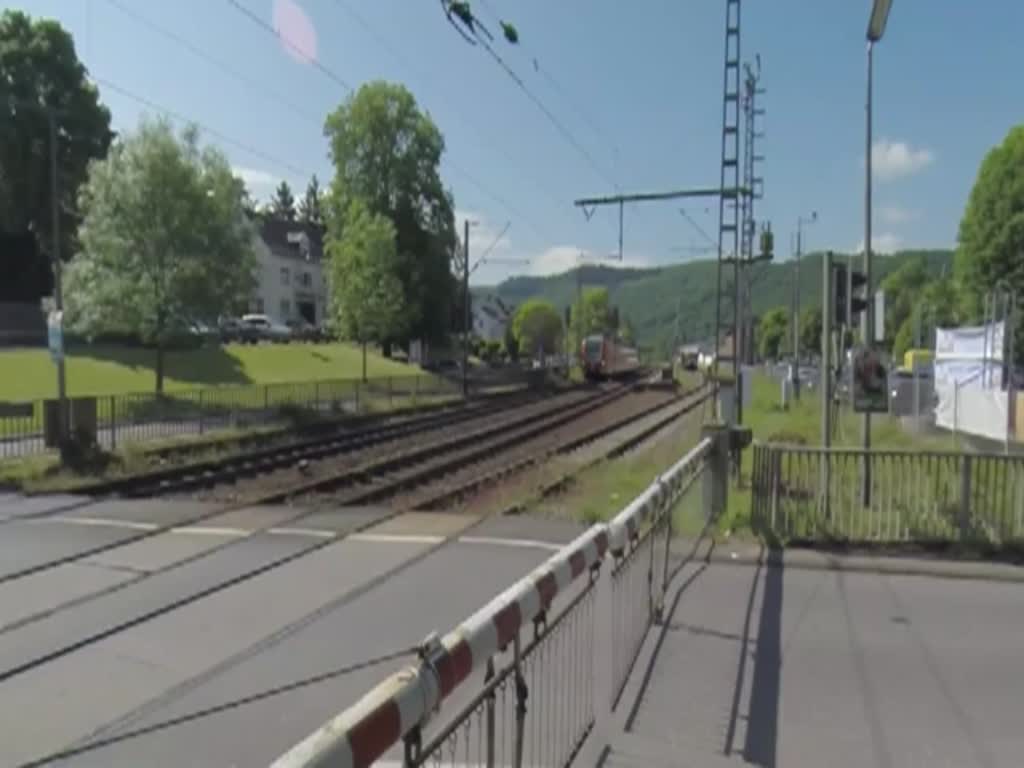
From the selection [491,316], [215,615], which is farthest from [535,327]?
[215,615]

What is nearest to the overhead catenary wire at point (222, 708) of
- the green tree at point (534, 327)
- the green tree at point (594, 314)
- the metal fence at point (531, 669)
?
the metal fence at point (531, 669)

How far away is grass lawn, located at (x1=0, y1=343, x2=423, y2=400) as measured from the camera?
32031 millimetres

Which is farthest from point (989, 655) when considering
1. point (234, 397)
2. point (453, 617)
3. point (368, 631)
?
point (234, 397)

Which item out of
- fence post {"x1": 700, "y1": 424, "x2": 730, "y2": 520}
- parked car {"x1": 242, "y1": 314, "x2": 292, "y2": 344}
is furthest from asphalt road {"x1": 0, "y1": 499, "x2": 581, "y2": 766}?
parked car {"x1": 242, "y1": 314, "x2": 292, "y2": 344}

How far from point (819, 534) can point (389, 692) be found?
24.7 feet

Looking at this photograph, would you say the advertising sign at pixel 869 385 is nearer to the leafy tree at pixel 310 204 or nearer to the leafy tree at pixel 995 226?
the leafy tree at pixel 995 226

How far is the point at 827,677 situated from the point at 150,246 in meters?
27.7

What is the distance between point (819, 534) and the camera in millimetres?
8805

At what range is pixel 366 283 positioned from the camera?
40.5 metres

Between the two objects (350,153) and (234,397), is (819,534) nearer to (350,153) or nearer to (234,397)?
(234,397)

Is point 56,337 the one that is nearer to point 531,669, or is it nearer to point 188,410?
point 188,410

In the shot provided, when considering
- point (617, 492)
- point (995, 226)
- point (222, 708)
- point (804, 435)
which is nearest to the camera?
point (222, 708)

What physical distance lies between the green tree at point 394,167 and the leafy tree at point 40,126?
14.8 metres

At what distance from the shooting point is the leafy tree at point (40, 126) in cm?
4650
